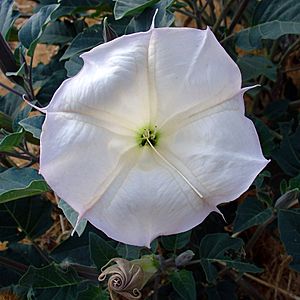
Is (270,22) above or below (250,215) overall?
above

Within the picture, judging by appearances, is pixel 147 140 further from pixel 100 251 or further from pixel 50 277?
pixel 50 277

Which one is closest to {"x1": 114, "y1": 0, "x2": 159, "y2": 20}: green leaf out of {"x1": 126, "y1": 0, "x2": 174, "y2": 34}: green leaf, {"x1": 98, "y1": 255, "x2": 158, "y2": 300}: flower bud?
{"x1": 126, "y1": 0, "x2": 174, "y2": 34}: green leaf

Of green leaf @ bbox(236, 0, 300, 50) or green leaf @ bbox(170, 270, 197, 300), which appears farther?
green leaf @ bbox(236, 0, 300, 50)

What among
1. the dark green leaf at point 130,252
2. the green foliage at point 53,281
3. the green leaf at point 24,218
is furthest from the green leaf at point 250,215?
the green leaf at point 24,218

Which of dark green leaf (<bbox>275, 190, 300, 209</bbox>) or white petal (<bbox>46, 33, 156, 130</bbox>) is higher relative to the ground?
white petal (<bbox>46, 33, 156, 130</bbox>)

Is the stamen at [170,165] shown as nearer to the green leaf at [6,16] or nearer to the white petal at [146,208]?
the white petal at [146,208]

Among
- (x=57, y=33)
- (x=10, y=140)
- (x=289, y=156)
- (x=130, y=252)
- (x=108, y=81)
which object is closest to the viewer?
(x=108, y=81)

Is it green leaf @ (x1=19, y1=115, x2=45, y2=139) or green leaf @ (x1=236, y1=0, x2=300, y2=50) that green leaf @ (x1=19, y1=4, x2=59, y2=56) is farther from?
green leaf @ (x1=236, y1=0, x2=300, y2=50)

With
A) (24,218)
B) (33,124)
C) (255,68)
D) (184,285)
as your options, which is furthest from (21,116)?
(255,68)
